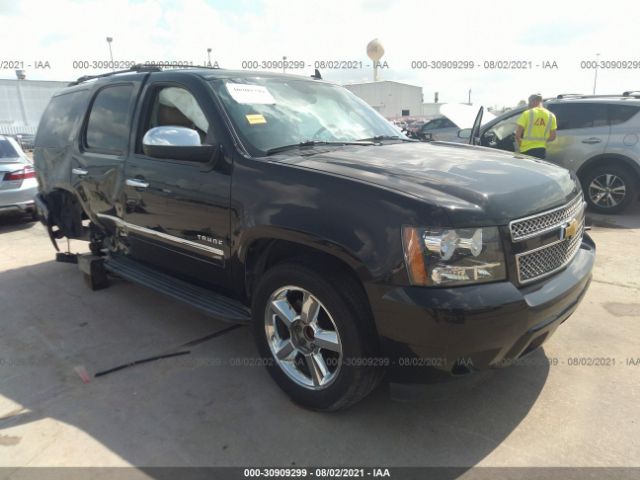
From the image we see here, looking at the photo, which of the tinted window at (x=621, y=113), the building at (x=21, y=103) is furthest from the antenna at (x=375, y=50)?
the tinted window at (x=621, y=113)

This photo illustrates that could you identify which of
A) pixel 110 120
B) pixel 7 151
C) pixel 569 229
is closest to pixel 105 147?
pixel 110 120

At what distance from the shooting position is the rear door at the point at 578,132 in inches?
304

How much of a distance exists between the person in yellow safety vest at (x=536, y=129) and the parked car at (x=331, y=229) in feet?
14.8

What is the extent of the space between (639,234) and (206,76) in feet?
20.0

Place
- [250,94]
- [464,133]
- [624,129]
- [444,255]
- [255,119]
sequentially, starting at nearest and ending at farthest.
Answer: [444,255]
[255,119]
[250,94]
[624,129]
[464,133]

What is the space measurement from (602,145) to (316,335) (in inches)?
278

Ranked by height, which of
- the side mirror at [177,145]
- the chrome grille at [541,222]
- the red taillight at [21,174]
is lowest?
the red taillight at [21,174]

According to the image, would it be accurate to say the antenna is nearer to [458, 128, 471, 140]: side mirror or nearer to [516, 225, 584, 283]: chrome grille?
[458, 128, 471, 140]: side mirror

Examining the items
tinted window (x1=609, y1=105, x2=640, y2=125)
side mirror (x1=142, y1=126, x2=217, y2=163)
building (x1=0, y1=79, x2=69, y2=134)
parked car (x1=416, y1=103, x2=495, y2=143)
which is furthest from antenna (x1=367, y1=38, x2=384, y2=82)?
side mirror (x1=142, y1=126, x2=217, y2=163)

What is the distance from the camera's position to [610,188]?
7.71m

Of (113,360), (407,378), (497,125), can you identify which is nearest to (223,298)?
(113,360)

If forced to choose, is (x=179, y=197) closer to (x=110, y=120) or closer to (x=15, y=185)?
(x=110, y=120)

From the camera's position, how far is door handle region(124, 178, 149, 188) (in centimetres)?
359

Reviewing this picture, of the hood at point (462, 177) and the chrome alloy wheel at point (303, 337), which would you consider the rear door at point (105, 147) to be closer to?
the hood at point (462, 177)
